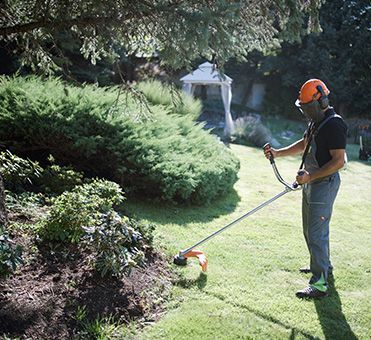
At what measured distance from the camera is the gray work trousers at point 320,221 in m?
3.53

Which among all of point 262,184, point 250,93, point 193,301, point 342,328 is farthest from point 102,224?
point 250,93

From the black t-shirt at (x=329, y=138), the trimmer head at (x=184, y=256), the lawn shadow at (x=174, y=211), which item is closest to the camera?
the black t-shirt at (x=329, y=138)

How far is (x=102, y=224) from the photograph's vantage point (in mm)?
3441

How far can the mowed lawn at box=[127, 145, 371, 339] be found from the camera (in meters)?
3.10

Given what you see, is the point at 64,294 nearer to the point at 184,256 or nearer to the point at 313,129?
the point at 184,256

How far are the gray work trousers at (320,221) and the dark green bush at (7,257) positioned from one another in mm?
2432

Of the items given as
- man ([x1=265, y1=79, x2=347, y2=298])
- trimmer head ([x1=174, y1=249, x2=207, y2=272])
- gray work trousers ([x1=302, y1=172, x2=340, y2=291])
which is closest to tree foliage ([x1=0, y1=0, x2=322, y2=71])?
man ([x1=265, y1=79, x2=347, y2=298])

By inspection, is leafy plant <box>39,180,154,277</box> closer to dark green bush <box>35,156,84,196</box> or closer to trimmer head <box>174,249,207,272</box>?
trimmer head <box>174,249,207,272</box>

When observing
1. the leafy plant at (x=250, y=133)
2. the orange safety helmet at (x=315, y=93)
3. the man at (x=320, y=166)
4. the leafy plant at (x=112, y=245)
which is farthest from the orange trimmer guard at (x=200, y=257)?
the leafy plant at (x=250, y=133)

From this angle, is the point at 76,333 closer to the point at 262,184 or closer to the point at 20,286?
the point at 20,286

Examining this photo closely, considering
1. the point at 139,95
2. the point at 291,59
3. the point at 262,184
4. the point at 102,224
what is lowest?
the point at 262,184

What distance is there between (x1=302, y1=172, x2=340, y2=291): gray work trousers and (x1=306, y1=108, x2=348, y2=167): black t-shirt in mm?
211

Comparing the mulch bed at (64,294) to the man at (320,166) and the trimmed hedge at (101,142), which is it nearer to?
the man at (320,166)

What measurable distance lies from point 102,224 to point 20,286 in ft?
2.61
